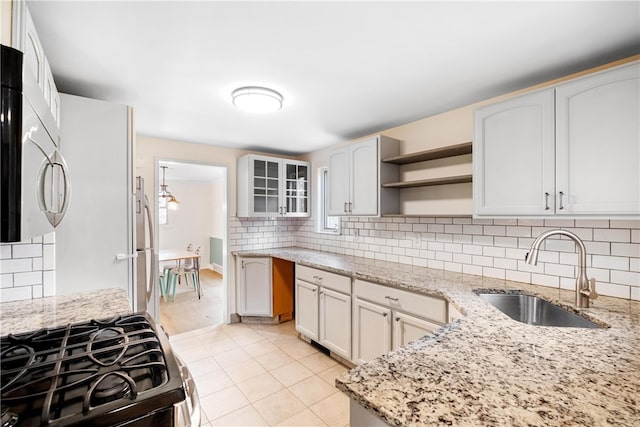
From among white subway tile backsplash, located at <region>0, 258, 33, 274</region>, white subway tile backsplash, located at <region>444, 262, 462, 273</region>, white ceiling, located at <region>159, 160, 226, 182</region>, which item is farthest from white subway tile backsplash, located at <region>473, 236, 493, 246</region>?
white ceiling, located at <region>159, 160, 226, 182</region>

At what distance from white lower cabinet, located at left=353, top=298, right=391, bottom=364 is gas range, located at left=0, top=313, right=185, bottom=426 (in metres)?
1.60

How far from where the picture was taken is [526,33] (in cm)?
139

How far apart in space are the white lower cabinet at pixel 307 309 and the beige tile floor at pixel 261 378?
18cm

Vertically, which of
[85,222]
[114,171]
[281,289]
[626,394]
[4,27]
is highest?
[4,27]

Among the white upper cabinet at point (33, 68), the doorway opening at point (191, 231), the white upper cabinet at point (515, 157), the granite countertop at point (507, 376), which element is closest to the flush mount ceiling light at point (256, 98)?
the white upper cabinet at point (33, 68)

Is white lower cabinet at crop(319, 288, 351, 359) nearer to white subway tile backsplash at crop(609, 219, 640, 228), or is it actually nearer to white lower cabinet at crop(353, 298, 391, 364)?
white lower cabinet at crop(353, 298, 391, 364)

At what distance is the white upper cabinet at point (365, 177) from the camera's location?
8.73 feet

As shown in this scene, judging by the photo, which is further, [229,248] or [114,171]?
[229,248]

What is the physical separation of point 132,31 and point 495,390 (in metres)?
2.01

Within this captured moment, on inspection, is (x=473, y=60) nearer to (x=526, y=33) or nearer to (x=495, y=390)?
(x=526, y=33)

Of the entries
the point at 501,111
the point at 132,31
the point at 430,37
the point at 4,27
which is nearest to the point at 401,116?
the point at 501,111

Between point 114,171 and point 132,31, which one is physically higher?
point 132,31

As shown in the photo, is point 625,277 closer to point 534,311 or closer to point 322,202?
point 534,311

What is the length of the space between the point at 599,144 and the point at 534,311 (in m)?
0.98
